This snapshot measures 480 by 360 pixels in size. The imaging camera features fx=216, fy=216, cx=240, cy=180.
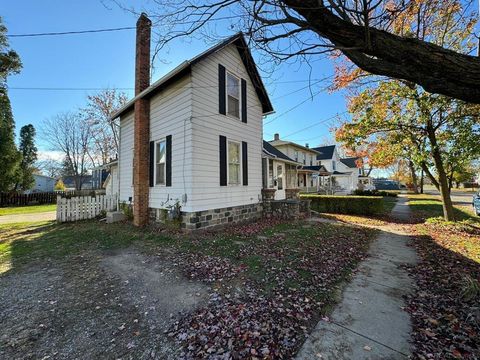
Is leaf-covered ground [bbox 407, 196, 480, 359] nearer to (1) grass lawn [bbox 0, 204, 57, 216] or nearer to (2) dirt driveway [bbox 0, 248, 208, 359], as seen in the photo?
(2) dirt driveway [bbox 0, 248, 208, 359]

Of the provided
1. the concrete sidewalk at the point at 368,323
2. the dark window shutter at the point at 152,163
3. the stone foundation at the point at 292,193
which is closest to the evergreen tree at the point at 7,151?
the dark window shutter at the point at 152,163

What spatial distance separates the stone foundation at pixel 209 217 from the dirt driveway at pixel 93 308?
2.41 meters

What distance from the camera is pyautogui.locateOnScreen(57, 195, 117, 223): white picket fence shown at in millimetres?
9898

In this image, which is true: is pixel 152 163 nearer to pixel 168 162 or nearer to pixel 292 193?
pixel 168 162

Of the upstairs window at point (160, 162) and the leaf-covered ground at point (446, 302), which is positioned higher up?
the upstairs window at point (160, 162)

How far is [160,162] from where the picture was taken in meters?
8.55

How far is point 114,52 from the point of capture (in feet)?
26.5

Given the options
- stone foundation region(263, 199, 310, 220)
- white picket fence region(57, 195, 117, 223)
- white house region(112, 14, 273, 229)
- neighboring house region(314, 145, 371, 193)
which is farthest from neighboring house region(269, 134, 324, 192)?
white picket fence region(57, 195, 117, 223)

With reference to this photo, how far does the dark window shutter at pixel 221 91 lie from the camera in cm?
834

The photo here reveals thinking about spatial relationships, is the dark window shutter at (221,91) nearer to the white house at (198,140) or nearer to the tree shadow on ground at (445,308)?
the white house at (198,140)

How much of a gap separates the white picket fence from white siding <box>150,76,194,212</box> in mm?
4308

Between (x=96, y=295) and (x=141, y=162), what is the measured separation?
232 inches

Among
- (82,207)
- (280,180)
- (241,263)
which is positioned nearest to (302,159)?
(280,180)

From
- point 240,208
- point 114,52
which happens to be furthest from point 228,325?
point 114,52
